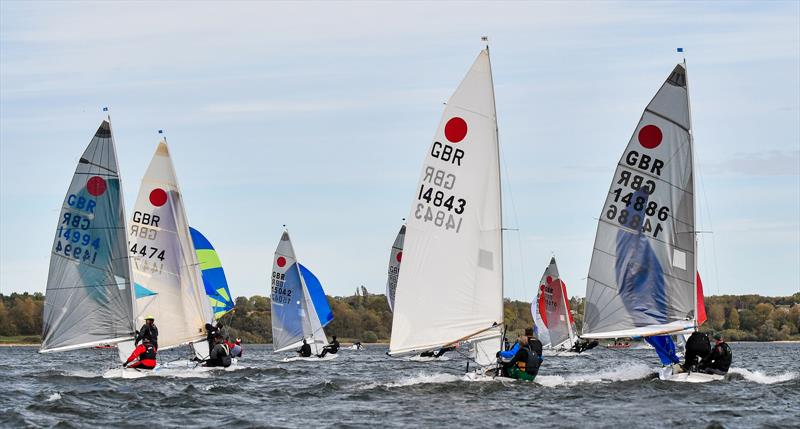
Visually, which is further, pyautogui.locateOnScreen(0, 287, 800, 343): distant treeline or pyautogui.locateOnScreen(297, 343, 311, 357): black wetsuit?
pyautogui.locateOnScreen(0, 287, 800, 343): distant treeline

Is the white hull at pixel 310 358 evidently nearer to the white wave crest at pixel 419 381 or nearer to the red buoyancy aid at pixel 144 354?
the red buoyancy aid at pixel 144 354

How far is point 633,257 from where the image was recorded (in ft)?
106

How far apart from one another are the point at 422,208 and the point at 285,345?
3005 centimetres

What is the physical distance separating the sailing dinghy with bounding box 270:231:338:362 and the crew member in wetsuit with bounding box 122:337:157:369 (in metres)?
22.7

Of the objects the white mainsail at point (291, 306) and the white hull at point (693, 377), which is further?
the white mainsail at point (291, 306)

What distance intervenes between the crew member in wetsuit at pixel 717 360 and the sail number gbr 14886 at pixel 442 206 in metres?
7.04

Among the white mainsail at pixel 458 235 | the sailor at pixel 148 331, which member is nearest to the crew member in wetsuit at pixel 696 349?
the white mainsail at pixel 458 235

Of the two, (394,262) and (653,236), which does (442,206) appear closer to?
(653,236)

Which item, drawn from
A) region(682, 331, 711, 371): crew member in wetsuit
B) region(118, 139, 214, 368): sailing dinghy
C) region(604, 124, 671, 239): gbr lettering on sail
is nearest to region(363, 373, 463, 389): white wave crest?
region(682, 331, 711, 371): crew member in wetsuit

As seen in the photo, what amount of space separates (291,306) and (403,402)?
30.2 metres

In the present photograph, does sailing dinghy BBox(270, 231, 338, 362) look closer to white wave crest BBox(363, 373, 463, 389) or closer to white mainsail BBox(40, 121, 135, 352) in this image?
white mainsail BBox(40, 121, 135, 352)

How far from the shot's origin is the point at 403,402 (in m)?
29.0

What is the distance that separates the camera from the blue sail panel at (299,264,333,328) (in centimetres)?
5969

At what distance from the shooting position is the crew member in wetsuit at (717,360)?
31609 mm
